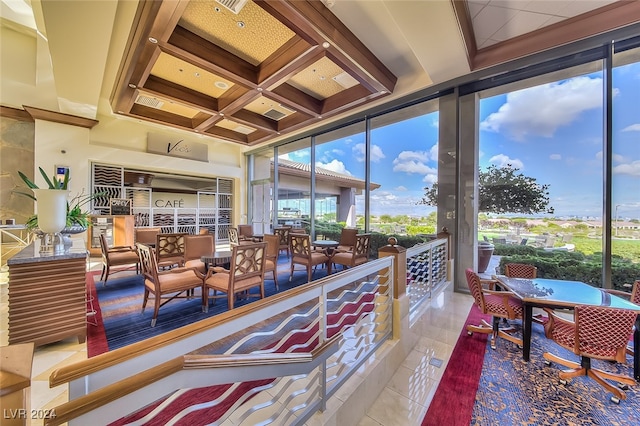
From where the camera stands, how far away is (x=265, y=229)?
9016 millimetres

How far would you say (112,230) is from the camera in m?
6.13

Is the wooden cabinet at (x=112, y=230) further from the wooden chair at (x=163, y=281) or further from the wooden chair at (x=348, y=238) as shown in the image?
the wooden chair at (x=348, y=238)

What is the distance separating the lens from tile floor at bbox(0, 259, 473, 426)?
5.75 ft

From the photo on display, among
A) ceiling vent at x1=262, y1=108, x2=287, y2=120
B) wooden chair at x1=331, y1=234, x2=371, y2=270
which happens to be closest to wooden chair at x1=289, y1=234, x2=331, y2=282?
wooden chair at x1=331, y1=234, x2=371, y2=270

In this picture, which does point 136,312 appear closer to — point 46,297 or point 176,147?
point 46,297

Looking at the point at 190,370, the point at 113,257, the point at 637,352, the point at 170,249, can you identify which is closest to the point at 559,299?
the point at 637,352

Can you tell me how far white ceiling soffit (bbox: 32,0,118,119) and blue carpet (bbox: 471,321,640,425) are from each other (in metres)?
5.45

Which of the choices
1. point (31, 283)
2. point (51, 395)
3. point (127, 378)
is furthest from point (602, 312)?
point (31, 283)

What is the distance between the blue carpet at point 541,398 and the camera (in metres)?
1.73

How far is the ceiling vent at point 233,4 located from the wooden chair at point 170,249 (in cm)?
351

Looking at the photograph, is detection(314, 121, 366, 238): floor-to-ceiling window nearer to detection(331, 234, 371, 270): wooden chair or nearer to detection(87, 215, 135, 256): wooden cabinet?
detection(331, 234, 371, 270): wooden chair

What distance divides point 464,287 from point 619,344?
7.59 feet

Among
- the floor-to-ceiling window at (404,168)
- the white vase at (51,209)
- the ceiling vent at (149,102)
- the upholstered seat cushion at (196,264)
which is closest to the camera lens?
the white vase at (51,209)

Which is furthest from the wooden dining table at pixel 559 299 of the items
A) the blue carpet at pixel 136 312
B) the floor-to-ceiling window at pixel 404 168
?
the blue carpet at pixel 136 312
